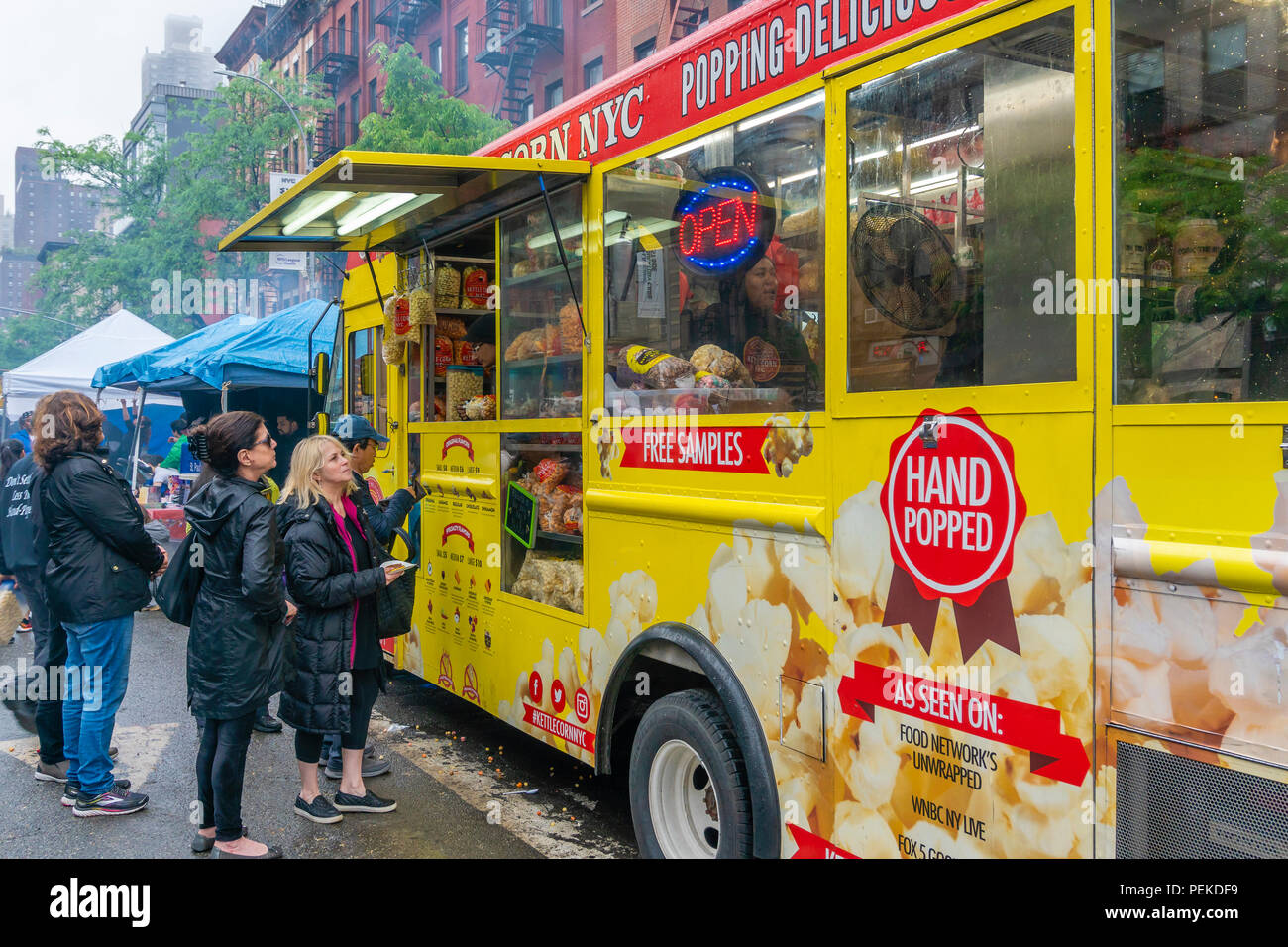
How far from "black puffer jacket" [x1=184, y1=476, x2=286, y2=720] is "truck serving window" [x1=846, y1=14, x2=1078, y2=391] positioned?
99.9 inches

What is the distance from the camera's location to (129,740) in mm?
6262

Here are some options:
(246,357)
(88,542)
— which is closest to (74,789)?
(88,542)

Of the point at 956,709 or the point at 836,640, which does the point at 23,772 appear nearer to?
the point at 836,640

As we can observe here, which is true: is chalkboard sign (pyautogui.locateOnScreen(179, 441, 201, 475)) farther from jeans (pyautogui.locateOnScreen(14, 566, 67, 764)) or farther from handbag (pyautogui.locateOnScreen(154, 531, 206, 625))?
handbag (pyautogui.locateOnScreen(154, 531, 206, 625))

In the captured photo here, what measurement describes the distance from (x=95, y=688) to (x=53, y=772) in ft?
3.40

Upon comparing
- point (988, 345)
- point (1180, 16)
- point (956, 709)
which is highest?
point (1180, 16)

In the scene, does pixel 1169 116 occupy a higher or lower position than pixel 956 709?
higher

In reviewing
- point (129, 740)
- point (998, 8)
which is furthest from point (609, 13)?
point (998, 8)

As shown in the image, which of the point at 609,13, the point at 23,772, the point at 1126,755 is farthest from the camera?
the point at 609,13

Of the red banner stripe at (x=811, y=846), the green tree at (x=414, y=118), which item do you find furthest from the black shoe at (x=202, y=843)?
the green tree at (x=414, y=118)

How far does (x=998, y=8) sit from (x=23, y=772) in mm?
6011

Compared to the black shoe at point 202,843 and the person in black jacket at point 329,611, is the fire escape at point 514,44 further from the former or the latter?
the black shoe at point 202,843

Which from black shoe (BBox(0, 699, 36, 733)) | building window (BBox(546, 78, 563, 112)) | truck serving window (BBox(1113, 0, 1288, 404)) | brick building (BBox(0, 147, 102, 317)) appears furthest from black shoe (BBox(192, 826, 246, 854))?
brick building (BBox(0, 147, 102, 317))

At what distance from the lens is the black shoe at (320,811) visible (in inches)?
192
